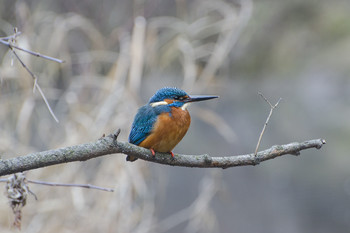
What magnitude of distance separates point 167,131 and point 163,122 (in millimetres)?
63

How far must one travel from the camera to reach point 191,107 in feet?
14.5

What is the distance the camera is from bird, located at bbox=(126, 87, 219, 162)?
7.14ft

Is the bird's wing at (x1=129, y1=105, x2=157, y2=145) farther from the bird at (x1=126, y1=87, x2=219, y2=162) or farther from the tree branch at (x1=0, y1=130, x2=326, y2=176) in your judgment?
the tree branch at (x1=0, y1=130, x2=326, y2=176)

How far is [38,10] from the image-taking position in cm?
527

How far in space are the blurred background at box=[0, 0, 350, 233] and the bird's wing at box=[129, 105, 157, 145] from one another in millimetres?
1082

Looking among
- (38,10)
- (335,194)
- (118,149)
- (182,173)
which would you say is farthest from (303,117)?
(118,149)

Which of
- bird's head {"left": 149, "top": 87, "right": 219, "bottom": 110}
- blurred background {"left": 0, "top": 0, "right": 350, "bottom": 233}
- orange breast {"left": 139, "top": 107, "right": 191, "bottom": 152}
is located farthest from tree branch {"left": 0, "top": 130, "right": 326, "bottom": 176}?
blurred background {"left": 0, "top": 0, "right": 350, "bottom": 233}

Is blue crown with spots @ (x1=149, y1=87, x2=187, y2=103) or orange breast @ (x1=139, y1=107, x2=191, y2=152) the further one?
blue crown with spots @ (x1=149, y1=87, x2=187, y2=103)

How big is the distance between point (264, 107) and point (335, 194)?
4.70 feet

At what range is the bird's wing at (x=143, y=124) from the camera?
2.25 meters

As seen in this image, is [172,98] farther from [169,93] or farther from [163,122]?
[163,122]

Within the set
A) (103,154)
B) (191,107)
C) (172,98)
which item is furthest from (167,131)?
(191,107)

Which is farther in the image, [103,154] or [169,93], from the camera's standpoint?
[169,93]

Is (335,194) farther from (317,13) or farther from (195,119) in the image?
(317,13)
